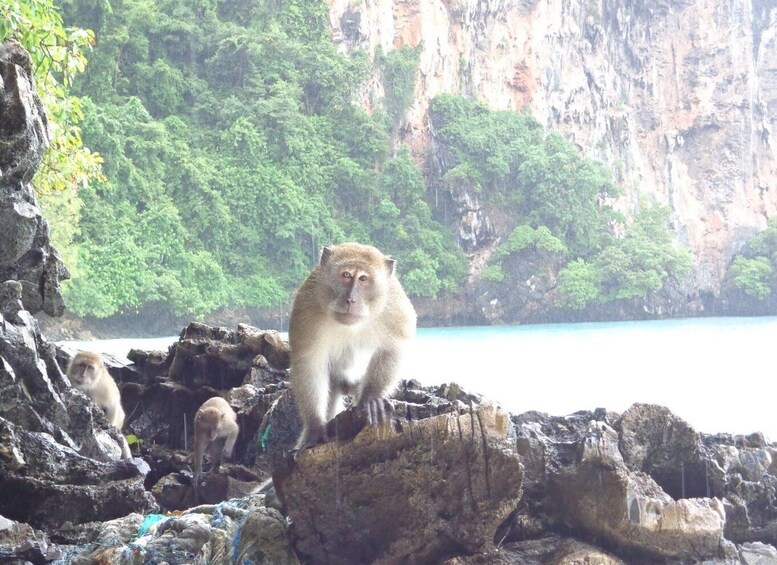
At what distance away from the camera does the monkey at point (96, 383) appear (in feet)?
17.0

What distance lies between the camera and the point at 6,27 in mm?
4402

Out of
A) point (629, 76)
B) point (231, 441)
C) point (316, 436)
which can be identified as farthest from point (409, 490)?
point (629, 76)

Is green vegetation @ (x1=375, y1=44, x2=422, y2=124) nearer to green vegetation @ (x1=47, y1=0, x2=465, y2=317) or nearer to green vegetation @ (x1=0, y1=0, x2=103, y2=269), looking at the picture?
green vegetation @ (x1=47, y1=0, x2=465, y2=317)

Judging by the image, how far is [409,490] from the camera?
2.76 meters

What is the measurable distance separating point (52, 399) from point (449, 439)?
1974 mm

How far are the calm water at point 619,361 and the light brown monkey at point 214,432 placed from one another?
306cm

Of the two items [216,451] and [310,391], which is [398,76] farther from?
[310,391]

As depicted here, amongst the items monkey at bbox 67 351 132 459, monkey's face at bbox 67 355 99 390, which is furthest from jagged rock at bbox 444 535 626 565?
monkey's face at bbox 67 355 99 390

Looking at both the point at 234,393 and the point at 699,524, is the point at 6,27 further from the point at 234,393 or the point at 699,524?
the point at 699,524

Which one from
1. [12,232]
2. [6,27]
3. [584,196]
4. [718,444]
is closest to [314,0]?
[584,196]

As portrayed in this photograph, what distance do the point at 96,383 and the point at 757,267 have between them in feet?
26.5

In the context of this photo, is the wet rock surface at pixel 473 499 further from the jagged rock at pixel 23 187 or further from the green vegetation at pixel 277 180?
the green vegetation at pixel 277 180

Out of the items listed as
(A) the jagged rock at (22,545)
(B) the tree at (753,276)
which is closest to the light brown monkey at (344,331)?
(A) the jagged rock at (22,545)

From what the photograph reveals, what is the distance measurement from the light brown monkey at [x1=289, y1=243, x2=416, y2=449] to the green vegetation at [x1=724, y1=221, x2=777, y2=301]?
7819 mm
